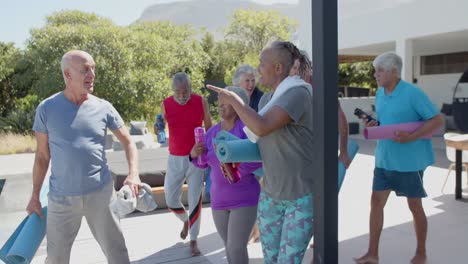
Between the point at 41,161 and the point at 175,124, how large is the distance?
158cm

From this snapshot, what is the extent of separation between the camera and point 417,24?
36.8ft

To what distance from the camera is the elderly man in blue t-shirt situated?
265 cm

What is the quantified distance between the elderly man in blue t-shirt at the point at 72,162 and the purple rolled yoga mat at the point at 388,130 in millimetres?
1597

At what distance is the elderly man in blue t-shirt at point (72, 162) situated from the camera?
2648 millimetres

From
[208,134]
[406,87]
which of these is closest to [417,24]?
[406,87]

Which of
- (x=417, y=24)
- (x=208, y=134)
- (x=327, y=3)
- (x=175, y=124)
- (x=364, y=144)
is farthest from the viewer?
(x=364, y=144)

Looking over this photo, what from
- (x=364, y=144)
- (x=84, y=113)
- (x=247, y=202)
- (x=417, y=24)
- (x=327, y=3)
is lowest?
(x=364, y=144)

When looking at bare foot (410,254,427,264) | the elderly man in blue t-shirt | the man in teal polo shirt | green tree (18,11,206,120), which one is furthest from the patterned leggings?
green tree (18,11,206,120)

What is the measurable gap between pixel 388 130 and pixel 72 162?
2.10m

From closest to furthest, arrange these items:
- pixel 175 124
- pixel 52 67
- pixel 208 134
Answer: pixel 208 134, pixel 175 124, pixel 52 67

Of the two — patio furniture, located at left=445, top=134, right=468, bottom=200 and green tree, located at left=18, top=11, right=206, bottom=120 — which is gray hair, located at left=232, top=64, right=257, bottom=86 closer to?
patio furniture, located at left=445, top=134, right=468, bottom=200

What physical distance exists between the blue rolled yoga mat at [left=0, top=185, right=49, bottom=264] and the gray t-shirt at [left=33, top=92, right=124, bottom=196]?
216 millimetres

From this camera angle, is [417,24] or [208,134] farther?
[417,24]

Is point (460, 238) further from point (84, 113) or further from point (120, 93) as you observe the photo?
point (120, 93)
